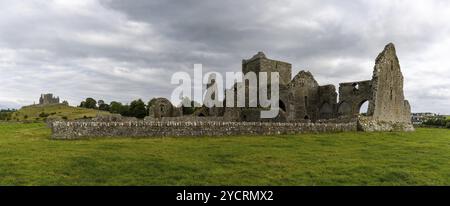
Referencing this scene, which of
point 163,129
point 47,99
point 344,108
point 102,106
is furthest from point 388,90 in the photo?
point 47,99

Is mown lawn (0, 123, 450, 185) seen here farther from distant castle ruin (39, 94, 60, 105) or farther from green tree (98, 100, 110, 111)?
distant castle ruin (39, 94, 60, 105)

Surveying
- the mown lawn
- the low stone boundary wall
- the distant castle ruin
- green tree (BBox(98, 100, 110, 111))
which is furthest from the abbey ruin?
the distant castle ruin

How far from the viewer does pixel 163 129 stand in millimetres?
20594

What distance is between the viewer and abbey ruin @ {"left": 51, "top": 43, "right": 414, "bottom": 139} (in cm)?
2030

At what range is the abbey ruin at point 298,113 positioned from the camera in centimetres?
2030

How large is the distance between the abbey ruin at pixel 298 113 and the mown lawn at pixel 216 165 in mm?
3166

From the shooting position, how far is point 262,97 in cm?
4341

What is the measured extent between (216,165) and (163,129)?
376 inches

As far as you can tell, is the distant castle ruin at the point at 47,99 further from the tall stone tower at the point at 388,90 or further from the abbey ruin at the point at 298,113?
the tall stone tower at the point at 388,90

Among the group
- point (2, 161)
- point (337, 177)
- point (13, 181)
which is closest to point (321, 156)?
point (337, 177)

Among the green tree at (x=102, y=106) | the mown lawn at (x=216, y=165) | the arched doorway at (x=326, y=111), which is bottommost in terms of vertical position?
the mown lawn at (x=216, y=165)

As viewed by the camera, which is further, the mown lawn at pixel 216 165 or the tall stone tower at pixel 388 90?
the tall stone tower at pixel 388 90

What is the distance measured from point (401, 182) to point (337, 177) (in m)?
1.79

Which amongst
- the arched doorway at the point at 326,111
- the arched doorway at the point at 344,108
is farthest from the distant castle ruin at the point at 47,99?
the arched doorway at the point at 344,108
